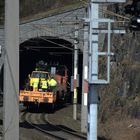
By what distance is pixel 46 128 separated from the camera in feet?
115

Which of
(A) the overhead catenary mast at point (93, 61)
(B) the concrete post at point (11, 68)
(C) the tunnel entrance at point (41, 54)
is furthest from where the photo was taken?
(C) the tunnel entrance at point (41, 54)

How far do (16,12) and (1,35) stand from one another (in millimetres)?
39317

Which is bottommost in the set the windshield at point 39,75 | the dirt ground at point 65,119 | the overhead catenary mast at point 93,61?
the dirt ground at point 65,119

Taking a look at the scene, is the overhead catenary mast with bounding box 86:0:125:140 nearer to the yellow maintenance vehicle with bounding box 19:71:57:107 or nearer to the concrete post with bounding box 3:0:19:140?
the concrete post with bounding box 3:0:19:140

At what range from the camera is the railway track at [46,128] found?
3002 centimetres

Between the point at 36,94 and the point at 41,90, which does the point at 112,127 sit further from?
the point at 41,90

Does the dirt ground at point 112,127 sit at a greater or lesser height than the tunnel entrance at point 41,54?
lesser

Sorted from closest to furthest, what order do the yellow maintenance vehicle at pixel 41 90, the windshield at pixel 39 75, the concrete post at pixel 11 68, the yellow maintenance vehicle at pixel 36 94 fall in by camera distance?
the concrete post at pixel 11 68
the yellow maintenance vehicle at pixel 36 94
the yellow maintenance vehicle at pixel 41 90
the windshield at pixel 39 75

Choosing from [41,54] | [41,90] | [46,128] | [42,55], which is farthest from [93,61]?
[42,55]

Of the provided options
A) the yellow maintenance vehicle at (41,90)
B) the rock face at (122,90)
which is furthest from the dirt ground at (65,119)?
the rock face at (122,90)

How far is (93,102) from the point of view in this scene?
15219 millimetres

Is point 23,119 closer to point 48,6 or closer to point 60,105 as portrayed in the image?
point 60,105

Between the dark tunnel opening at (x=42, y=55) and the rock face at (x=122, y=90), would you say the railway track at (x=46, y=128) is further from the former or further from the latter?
the dark tunnel opening at (x=42, y=55)

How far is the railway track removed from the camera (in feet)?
98.5
